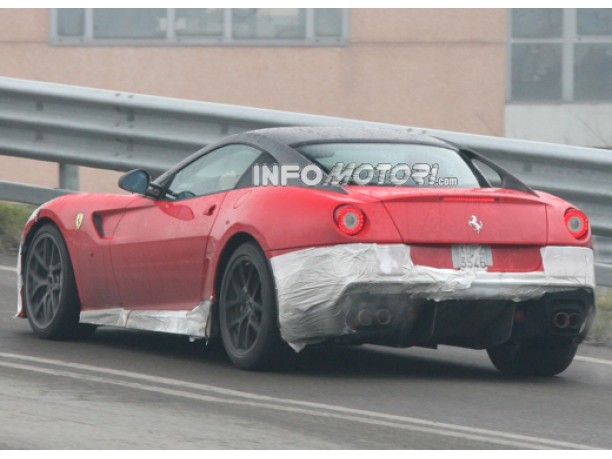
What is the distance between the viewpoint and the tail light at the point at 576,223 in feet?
28.1

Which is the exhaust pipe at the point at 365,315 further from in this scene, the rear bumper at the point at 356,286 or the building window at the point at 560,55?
the building window at the point at 560,55

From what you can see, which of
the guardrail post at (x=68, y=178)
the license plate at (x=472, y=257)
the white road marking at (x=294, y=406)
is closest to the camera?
the white road marking at (x=294, y=406)

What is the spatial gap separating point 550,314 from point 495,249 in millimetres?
444

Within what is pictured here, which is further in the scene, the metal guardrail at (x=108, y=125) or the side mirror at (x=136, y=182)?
the metal guardrail at (x=108, y=125)

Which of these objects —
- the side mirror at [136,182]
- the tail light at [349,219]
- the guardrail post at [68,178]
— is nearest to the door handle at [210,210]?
the side mirror at [136,182]

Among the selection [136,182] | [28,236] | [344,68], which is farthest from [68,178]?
[344,68]

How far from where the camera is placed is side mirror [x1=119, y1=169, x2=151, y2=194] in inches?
370

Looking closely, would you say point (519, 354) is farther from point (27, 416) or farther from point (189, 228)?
point (27, 416)

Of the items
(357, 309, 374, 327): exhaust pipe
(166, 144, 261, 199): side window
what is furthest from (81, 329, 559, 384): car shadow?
(166, 144, 261, 199): side window

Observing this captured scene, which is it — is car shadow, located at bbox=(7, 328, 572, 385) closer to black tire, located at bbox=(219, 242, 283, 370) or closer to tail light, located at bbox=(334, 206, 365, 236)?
black tire, located at bbox=(219, 242, 283, 370)

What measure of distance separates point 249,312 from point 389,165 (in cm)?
107

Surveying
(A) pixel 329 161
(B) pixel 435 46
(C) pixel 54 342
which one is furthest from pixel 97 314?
(B) pixel 435 46

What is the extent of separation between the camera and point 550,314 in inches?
331
